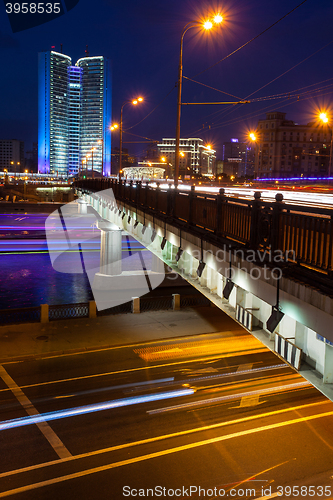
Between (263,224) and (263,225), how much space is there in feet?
0.08

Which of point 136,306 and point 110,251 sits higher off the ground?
point 110,251

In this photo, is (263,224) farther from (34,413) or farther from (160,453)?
(34,413)

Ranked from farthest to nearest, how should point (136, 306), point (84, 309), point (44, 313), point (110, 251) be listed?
point (110, 251)
point (136, 306)
point (84, 309)
point (44, 313)

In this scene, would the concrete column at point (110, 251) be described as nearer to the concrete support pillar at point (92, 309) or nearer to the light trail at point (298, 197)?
the concrete support pillar at point (92, 309)

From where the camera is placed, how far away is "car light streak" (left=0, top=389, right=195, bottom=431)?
11414 mm

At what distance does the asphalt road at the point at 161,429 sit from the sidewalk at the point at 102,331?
111cm

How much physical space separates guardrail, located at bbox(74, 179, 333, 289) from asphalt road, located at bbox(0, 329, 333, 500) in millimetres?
5288

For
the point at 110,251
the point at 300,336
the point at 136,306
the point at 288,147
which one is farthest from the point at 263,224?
the point at 288,147

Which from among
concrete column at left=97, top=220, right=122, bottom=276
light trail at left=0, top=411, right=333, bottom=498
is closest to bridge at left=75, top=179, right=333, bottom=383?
light trail at left=0, top=411, right=333, bottom=498

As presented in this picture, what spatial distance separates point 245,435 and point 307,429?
1.83 meters

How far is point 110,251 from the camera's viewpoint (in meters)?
30.5

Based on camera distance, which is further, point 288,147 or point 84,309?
point 288,147

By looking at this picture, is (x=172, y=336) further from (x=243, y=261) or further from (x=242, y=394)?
(x=243, y=261)

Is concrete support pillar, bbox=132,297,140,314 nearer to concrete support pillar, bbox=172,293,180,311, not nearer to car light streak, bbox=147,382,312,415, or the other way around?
concrete support pillar, bbox=172,293,180,311
